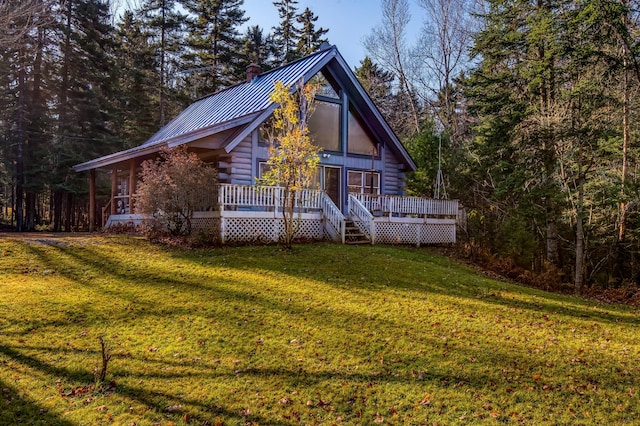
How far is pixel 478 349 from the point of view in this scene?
5883 millimetres

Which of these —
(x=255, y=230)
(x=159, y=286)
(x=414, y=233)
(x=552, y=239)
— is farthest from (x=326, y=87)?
(x=159, y=286)

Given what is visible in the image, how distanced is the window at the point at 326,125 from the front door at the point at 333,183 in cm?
79

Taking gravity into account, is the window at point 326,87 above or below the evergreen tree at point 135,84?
below

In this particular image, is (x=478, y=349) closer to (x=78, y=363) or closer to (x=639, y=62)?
(x=78, y=363)

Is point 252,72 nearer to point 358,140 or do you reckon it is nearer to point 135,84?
point 358,140

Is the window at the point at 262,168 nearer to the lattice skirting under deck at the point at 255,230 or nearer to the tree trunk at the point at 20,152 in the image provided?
the lattice skirting under deck at the point at 255,230

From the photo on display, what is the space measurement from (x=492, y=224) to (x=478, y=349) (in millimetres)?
14910

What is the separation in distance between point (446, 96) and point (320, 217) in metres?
13.3

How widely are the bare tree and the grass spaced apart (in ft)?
62.2

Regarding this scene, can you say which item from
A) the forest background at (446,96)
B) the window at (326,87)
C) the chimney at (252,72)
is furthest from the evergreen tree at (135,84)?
the window at (326,87)

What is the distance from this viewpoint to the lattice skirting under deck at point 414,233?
14.9 metres

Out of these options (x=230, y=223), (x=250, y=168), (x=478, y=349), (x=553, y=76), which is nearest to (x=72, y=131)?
(x=250, y=168)

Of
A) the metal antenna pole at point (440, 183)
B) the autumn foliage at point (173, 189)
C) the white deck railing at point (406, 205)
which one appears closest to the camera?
the autumn foliage at point (173, 189)

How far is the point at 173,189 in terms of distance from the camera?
11.9 meters
